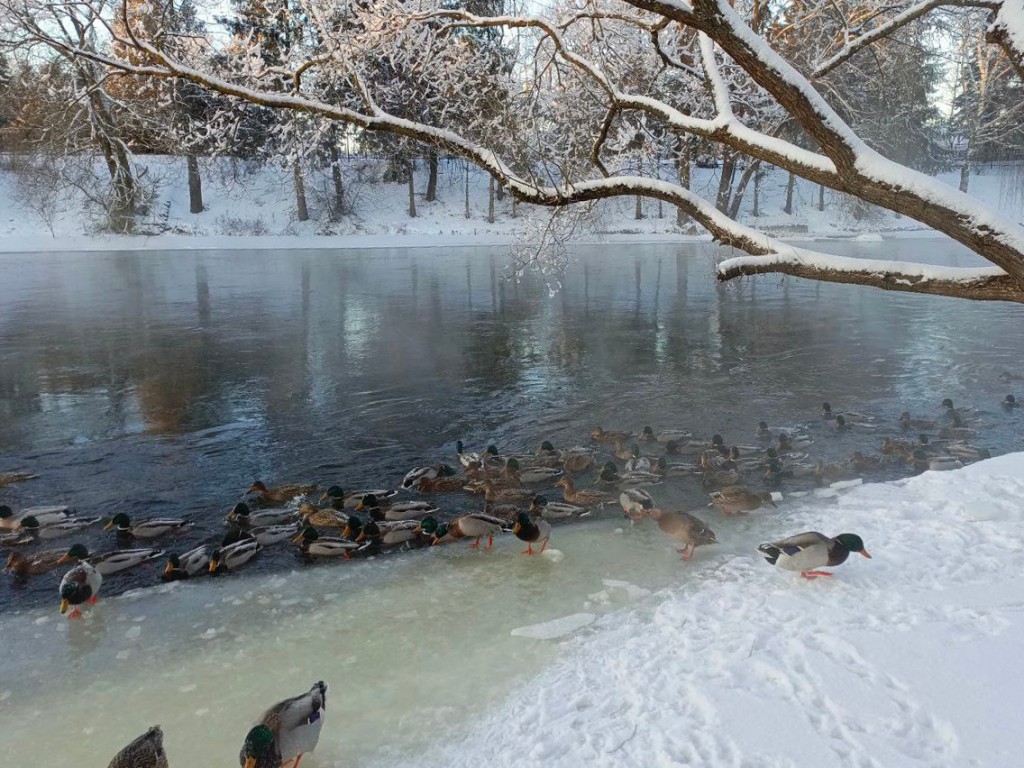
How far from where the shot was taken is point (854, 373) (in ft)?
42.1

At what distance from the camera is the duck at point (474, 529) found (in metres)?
6.52

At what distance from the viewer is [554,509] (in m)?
7.30

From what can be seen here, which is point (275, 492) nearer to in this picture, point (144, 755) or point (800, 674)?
point (144, 755)

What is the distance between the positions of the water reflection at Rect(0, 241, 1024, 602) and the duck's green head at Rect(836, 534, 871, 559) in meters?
2.63

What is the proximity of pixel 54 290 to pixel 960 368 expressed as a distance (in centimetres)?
2178

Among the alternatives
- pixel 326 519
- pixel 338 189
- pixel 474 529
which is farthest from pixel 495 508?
pixel 338 189

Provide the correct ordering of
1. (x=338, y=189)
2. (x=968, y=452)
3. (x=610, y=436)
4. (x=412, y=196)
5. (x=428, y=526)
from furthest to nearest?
(x=412, y=196), (x=338, y=189), (x=610, y=436), (x=968, y=452), (x=428, y=526)

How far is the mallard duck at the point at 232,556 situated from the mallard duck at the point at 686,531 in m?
3.30

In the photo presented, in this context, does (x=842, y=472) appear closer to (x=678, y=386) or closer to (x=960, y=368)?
Result: (x=678, y=386)

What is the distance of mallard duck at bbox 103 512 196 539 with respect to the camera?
683 centimetres

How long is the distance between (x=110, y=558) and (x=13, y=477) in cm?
288

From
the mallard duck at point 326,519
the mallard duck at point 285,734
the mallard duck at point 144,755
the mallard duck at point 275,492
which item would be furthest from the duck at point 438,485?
the mallard duck at point 144,755

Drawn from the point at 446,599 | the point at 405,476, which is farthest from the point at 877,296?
the point at 446,599

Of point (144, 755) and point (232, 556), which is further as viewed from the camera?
point (232, 556)
